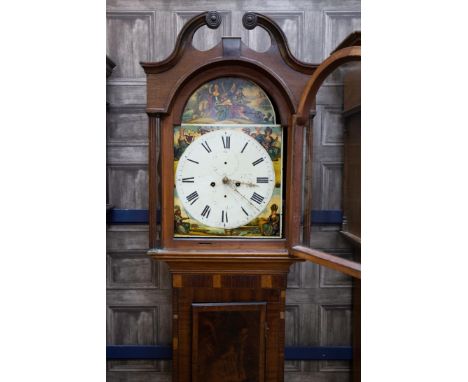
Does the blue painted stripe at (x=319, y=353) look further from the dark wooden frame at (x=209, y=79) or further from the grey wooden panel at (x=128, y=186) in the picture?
the grey wooden panel at (x=128, y=186)

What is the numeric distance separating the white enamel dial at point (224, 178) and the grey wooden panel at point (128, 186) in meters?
0.48

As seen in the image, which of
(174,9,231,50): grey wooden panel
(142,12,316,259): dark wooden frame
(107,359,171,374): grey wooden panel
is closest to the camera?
(142,12,316,259): dark wooden frame

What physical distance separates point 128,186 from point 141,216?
147mm

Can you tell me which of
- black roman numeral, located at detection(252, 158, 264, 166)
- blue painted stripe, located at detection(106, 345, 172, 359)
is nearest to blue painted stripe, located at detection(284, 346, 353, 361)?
blue painted stripe, located at detection(106, 345, 172, 359)

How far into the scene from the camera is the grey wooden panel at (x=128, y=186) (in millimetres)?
1602

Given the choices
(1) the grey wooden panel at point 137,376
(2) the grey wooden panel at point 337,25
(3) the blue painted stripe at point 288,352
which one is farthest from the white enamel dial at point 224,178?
(1) the grey wooden panel at point 137,376

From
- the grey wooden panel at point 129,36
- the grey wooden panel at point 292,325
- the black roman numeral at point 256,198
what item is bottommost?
the grey wooden panel at point 292,325

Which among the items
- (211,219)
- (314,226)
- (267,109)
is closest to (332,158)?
(314,226)

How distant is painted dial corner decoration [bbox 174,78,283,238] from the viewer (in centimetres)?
119

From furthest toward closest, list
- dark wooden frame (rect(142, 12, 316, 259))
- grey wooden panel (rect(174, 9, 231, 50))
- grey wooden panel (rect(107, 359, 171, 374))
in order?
grey wooden panel (rect(107, 359, 171, 374)), grey wooden panel (rect(174, 9, 231, 50)), dark wooden frame (rect(142, 12, 316, 259))

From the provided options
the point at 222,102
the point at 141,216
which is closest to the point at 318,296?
the point at 141,216

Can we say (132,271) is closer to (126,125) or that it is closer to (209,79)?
(126,125)

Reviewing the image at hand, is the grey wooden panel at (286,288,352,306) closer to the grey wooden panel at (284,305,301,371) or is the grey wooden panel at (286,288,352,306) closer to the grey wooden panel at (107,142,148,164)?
the grey wooden panel at (284,305,301,371)

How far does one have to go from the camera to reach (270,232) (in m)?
1.22
